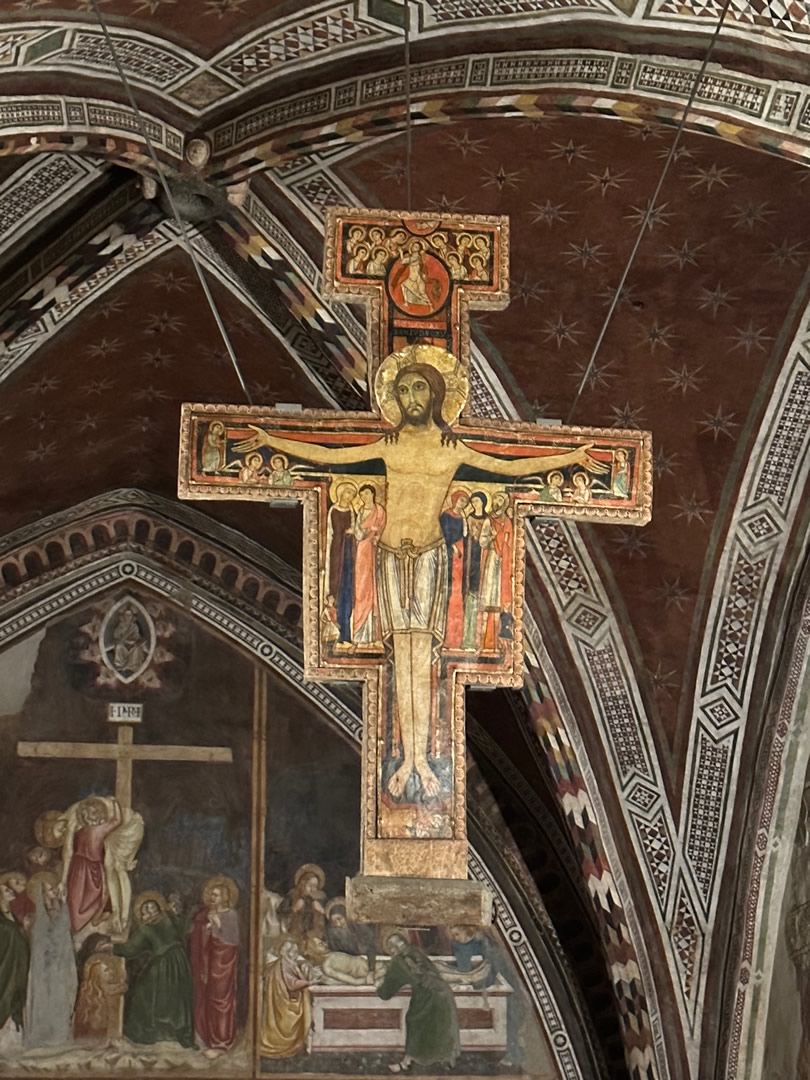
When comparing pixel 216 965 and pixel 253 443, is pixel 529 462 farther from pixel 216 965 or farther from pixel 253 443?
pixel 216 965

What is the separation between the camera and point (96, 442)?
1174 cm

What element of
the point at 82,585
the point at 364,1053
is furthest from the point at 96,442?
the point at 364,1053

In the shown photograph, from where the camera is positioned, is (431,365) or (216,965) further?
(216,965)

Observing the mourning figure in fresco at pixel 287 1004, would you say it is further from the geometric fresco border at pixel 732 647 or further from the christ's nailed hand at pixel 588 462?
the christ's nailed hand at pixel 588 462

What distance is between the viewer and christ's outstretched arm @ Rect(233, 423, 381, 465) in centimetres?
696

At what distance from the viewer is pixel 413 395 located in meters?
7.08

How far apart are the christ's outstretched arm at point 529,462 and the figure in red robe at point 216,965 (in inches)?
207

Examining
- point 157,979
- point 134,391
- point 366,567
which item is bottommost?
point 157,979

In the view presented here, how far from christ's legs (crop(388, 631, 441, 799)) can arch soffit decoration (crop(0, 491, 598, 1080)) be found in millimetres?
5290

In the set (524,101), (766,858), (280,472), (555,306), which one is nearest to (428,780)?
(280,472)

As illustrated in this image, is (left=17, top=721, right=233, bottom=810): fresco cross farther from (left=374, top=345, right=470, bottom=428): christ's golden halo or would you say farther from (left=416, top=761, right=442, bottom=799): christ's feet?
(left=416, top=761, right=442, bottom=799): christ's feet

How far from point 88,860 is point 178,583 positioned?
1.71 m

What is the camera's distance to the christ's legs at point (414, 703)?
6.67 metres

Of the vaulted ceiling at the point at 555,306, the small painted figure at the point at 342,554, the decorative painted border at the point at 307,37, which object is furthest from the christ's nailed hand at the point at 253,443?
the decorative painted border at the point at 307,37
